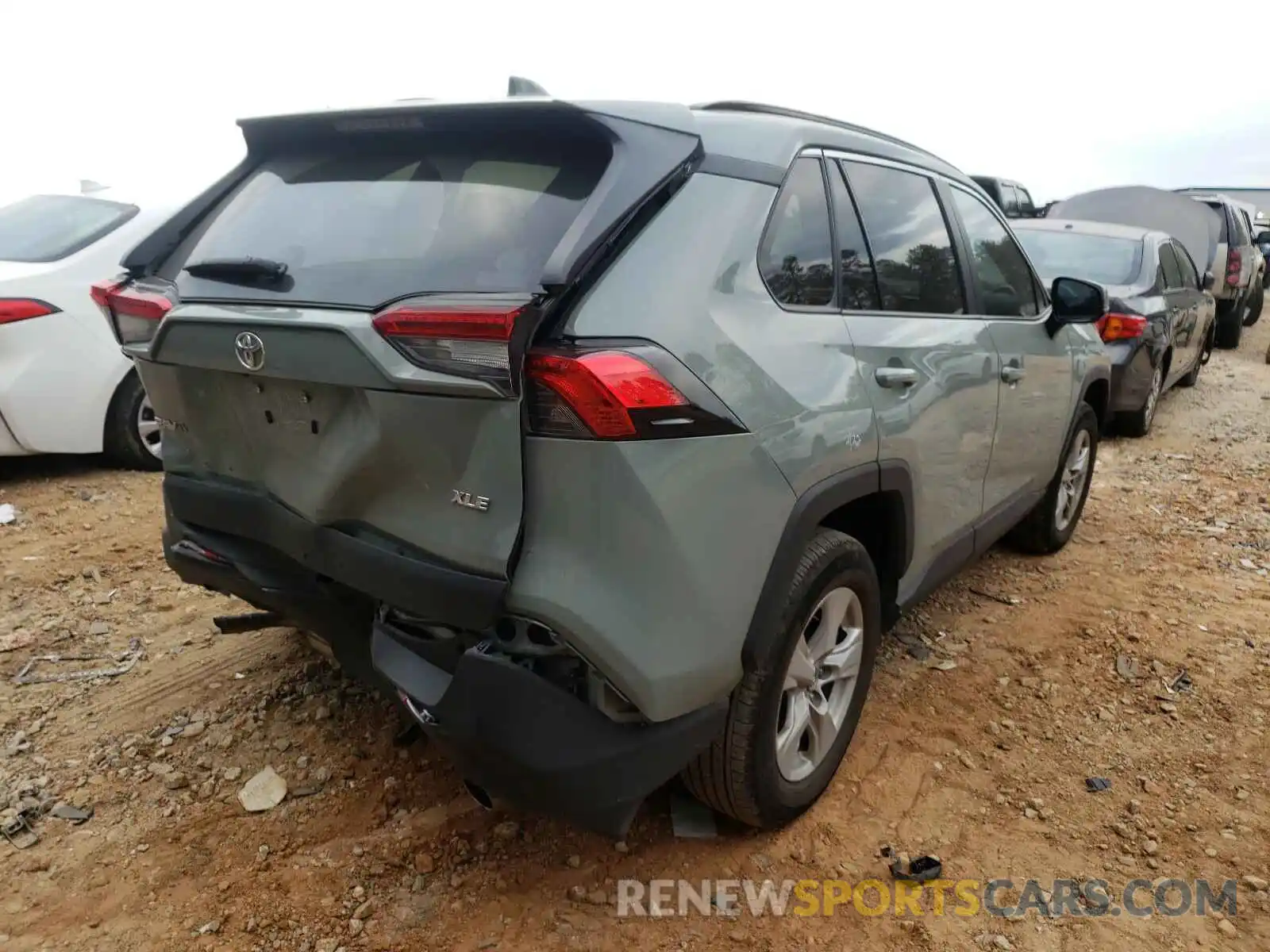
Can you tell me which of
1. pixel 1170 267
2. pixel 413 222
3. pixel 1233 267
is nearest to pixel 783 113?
pixel 413 222

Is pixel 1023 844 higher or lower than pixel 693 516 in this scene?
lower

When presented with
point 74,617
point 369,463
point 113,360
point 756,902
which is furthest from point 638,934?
point 113,360

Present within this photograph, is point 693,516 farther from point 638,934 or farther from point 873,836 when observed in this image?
point 873,836

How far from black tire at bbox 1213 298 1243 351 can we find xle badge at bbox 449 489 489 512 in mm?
13222

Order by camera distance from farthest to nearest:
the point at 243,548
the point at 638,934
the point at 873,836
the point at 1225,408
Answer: the point at 1225,408 < the point at 873,836 < the point at 243,548 < the point at 638,934

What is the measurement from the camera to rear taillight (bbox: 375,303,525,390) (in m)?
1.64

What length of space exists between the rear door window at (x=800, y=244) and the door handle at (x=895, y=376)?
9.9 inches

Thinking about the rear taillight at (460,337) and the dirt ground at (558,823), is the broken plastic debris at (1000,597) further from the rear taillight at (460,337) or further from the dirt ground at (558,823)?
the rear taillight at (460,337)

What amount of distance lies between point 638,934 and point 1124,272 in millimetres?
6784

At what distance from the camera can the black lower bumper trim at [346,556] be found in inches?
71.2

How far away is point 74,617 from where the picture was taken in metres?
3.65

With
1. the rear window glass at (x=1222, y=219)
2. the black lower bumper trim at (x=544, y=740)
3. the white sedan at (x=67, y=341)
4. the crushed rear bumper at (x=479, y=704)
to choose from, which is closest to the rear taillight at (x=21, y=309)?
the white sedan at (x=67, y=341)

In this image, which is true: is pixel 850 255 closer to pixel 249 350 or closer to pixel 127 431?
pixel 249 350

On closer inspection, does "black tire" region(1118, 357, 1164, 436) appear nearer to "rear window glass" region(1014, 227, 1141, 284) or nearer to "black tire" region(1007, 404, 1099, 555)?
"rear window glass" region(1014, 227, 1141, 284)
